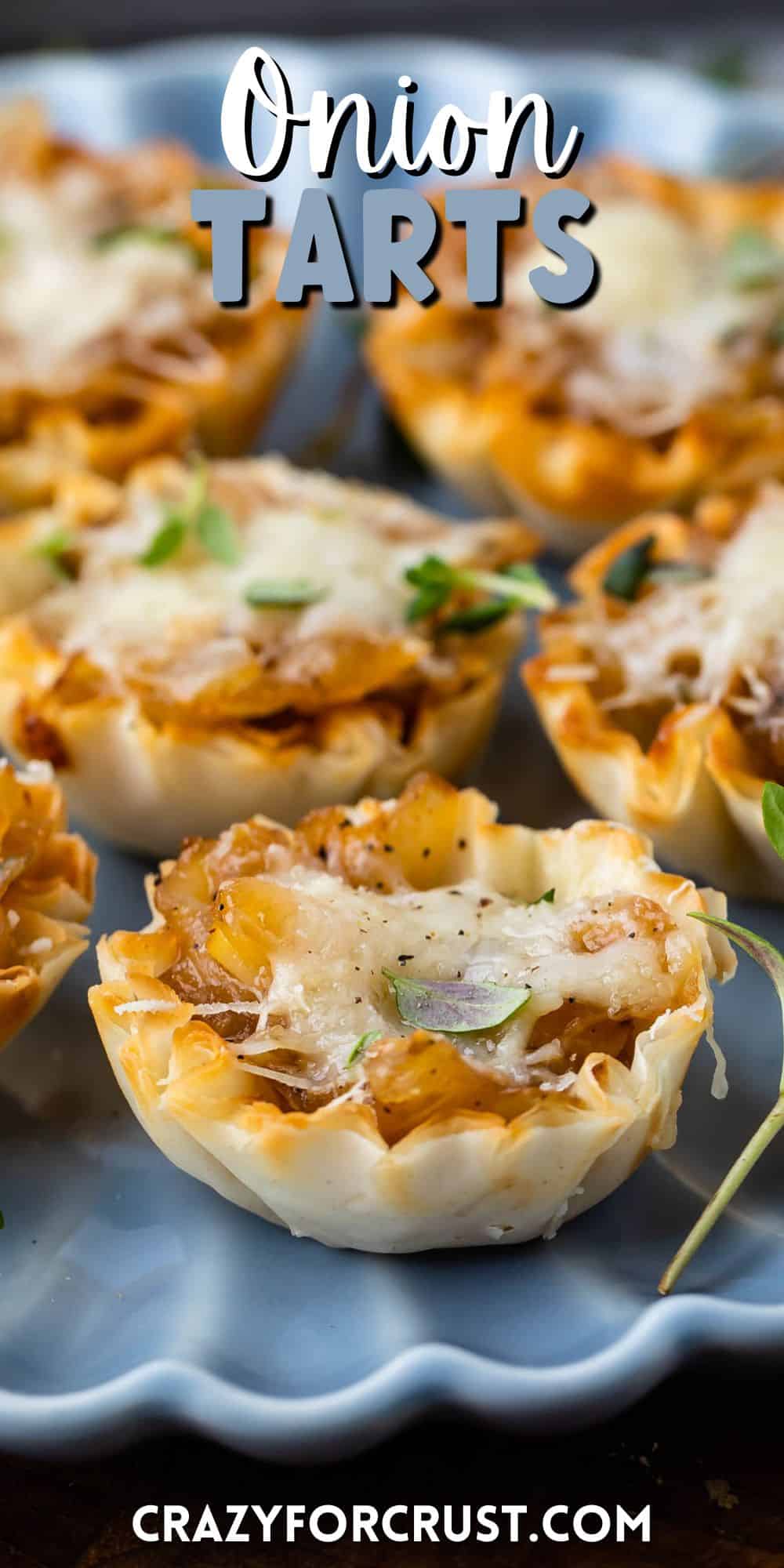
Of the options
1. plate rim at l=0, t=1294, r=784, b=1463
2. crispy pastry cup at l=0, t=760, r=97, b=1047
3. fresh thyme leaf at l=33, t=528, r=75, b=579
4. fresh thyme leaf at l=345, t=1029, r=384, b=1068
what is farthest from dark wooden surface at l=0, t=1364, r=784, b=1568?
fresh thyme leaf at l=33, t=528, r=75, b=579

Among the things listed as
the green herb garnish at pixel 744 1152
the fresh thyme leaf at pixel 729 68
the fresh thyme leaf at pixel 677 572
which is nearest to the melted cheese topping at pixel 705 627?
the fresh thyme leaf at pixel 677 572

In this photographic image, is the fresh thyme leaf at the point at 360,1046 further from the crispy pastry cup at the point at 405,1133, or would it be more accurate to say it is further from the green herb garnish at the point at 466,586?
the green herb garnish at the point at 466,586

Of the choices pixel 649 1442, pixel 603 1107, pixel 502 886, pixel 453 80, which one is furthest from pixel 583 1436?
pixel 453 80

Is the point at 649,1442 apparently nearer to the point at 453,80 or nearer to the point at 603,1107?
the point at 603,1107

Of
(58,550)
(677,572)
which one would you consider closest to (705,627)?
(677,572)

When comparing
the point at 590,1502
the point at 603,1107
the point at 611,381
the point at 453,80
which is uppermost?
the point at 453,80

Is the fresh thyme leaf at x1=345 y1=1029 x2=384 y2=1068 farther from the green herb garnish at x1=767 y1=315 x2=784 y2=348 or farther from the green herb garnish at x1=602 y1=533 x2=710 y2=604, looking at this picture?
the green herb garnish at x1=767 y1=315 x2=784 y2=348

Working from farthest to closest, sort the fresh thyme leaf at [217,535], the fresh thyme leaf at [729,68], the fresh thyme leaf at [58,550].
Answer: the fresh thyme leaf at [729,68] → the fresh thyme leaf at [58,550] → the fresh thyme leaf at [217,535]
